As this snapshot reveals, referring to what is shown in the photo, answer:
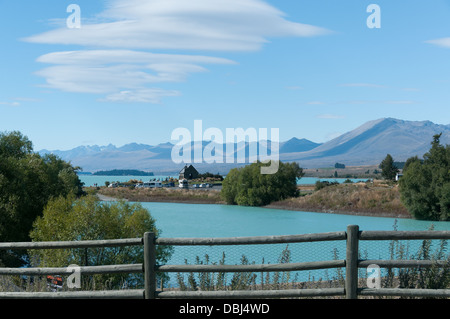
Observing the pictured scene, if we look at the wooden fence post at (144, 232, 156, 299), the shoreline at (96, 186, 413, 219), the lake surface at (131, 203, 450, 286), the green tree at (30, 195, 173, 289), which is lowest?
the lake surface at (131, 203, 450, 286)

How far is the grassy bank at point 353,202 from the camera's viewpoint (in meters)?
64.8

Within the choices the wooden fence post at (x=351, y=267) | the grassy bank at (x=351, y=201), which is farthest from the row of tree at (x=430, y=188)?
the wooden fence post at (x=351, y=267)

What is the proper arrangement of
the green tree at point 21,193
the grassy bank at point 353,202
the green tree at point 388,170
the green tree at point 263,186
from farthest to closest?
the green tree at point 388,170
the green tree at point 263,186
the grassy bank at point 353,202
the green tree at point 21,193

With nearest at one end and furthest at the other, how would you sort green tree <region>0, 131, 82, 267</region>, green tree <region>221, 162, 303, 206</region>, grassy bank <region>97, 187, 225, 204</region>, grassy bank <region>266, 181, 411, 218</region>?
green tree <region>0, 131, 82, 267</region> < grassy bank <region>266, 181, 411, 218</region> < green tree <region>221, 162, 303, 206</region> < grassy bank <region>97, 187, 225, 204</region>

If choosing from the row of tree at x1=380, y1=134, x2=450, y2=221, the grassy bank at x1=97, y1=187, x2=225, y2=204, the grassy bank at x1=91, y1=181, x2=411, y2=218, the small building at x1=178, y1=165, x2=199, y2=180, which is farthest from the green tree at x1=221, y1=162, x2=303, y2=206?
the small building at x1=178, y1=165, x2=199, y2=180

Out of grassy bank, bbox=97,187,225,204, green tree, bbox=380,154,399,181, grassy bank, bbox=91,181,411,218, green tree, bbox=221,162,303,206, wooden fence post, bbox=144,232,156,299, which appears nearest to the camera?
wooden fence post, bbox=144,232,156,299

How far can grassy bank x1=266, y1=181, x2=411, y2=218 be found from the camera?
64750mm

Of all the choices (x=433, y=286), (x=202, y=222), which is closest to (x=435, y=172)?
(x=202, y=222)

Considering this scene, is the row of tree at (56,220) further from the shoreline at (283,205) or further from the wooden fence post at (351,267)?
the wooden fence post at (351,267)

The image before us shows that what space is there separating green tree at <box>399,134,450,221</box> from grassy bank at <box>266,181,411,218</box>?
2.22m

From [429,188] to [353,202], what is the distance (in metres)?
12.4

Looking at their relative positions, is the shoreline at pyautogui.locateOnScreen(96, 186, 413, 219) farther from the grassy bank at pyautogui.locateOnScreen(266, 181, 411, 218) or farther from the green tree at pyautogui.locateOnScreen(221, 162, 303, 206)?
the green tree at pyautogui.locateOnScreen(221, 162, 303, 206)

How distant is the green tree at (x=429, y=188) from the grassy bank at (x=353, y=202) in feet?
7.29
